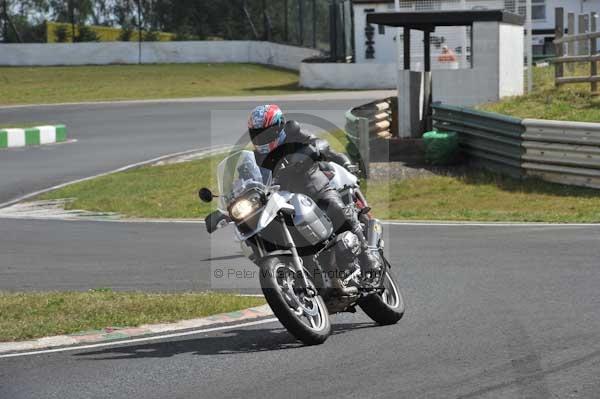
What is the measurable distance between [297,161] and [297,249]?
611 millimetres

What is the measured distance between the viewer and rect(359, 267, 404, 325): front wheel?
341 inches

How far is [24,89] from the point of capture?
152 feet

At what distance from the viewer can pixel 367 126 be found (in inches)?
782

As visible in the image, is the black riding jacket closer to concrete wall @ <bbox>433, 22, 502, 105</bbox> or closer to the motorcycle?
the motorcycle

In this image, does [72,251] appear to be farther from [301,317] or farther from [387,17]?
[387,17]

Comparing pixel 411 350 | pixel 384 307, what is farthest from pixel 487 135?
pixel 411 350

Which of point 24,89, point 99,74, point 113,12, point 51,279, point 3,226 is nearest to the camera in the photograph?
point 51,279

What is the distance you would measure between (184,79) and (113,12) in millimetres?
15254

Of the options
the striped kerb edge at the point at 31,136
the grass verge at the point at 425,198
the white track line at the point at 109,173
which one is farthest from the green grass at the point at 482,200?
the striped kerb edge at the point at 31,136

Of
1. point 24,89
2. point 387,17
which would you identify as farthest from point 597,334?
point 24,89

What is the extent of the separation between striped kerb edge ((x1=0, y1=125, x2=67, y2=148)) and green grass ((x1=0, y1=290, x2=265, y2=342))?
20033mm

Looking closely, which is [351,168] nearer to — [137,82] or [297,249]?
[297,249]

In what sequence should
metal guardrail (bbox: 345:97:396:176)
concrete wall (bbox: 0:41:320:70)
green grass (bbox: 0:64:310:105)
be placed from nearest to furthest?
metal guardrail (bbox: 345:97:396:176) < green grass (bbox: 0:64:310:105) < concrete wall (bbox: 0:41:320:70)

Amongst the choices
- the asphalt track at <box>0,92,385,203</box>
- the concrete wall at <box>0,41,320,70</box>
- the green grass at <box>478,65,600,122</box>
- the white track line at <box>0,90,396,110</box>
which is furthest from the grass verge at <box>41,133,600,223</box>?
the concrete wall at <box>0,41,320,70</box>
